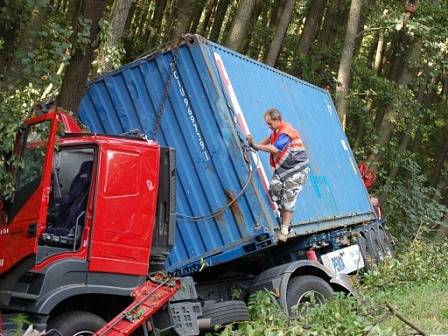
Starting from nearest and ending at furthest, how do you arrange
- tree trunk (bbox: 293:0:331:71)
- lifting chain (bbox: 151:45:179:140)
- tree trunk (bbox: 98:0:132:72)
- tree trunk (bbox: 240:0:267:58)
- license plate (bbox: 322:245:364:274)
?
1. lifting chain (bbox: 151:45:179:140)
2. tree trunk (bbox: 98:0:132:72)
3. license plate (bbox: 322:245:364:274)
4. tree trunk (bbox: 293:0:331:71)
5. tree trunk (bbox: 240:0:267:58)

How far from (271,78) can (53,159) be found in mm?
4893

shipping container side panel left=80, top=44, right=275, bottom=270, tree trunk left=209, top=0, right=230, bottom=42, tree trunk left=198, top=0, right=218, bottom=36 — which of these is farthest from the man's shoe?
tree trunk left=198, top=0, right=218, bottom=36

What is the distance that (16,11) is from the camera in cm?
527

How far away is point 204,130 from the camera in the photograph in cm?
756

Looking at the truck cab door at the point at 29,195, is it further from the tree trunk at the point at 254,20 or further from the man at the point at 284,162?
the tree trunk at the point at 254,20

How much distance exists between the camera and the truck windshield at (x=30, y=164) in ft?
17.9

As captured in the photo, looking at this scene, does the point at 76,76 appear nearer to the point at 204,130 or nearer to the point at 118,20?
the point at 204,130

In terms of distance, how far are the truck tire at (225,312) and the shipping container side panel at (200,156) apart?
0.63m

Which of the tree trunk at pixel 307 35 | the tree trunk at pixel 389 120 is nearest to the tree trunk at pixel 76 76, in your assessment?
the tree trunk at pixel 307 35

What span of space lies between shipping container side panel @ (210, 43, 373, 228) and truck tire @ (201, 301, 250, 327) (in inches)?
68.1

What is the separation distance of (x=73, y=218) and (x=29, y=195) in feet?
1.48

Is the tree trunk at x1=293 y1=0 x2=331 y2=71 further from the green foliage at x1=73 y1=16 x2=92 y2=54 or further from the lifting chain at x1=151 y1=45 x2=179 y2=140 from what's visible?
the green foliage at x1=73 y1=16 x2=92 y2=54

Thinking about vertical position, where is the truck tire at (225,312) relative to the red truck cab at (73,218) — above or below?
below

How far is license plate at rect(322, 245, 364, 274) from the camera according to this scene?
910 centimetres
